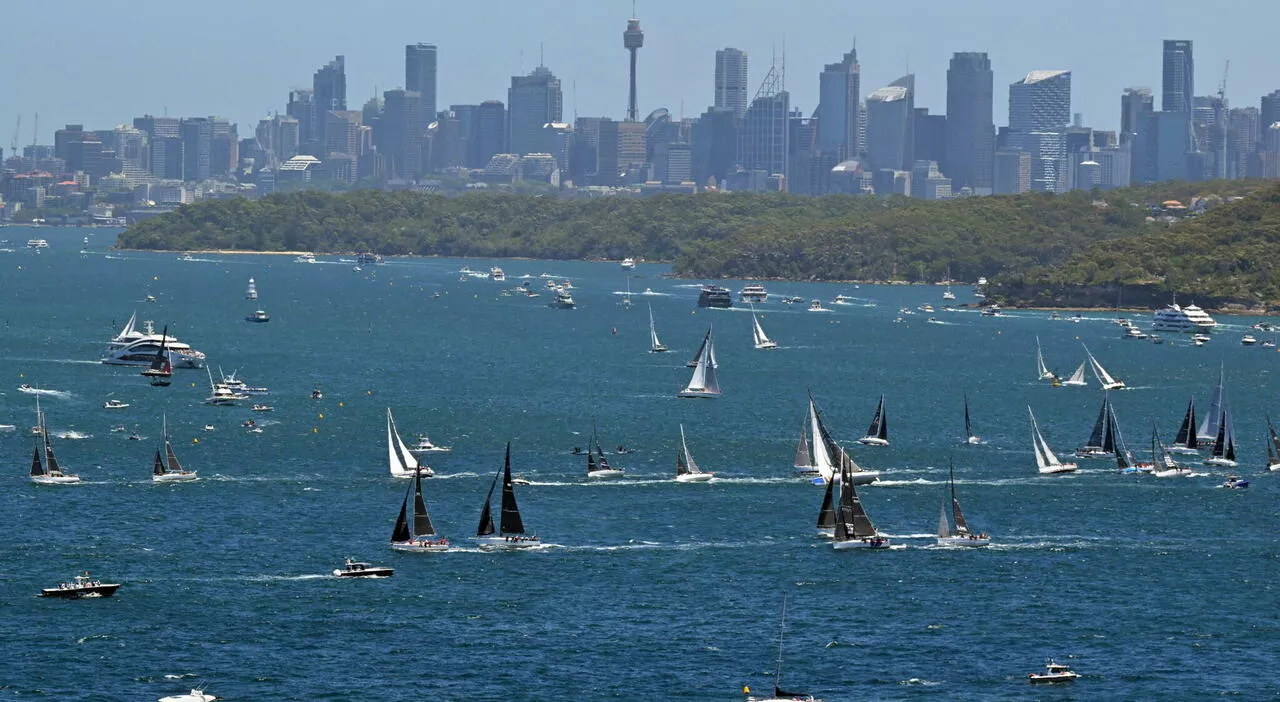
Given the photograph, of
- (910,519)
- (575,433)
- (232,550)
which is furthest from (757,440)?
(232,550)

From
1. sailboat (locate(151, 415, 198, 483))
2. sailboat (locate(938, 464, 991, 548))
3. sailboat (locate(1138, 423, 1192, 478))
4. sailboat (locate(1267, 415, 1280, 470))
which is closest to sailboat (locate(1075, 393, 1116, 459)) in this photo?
sailboat (locate(1138, 423, 1192, 478))

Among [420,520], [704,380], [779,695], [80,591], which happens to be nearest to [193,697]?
[80,591]

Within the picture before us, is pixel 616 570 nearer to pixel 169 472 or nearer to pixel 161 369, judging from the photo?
pixel 169 472

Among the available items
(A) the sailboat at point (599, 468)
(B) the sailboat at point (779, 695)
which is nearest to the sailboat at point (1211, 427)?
(A) the sailboat at point (599, 468)

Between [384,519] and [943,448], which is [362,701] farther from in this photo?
[943,448]

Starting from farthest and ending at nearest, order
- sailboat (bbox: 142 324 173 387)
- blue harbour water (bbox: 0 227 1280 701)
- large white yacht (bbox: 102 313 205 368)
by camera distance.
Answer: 1. large white yacht (bbox: 102 313 205 368)
2. sailboat (bbox: 142 324 173 387)
3. blue harbour water (bbox: 0 227 1280 701)

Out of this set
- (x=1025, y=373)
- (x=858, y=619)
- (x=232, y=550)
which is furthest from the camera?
(x=1025, y=373)

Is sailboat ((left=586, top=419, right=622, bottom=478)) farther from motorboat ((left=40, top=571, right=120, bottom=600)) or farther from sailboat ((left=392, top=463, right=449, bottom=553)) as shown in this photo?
motorboat ((left=40, top=571, right=120, bottom=600))
